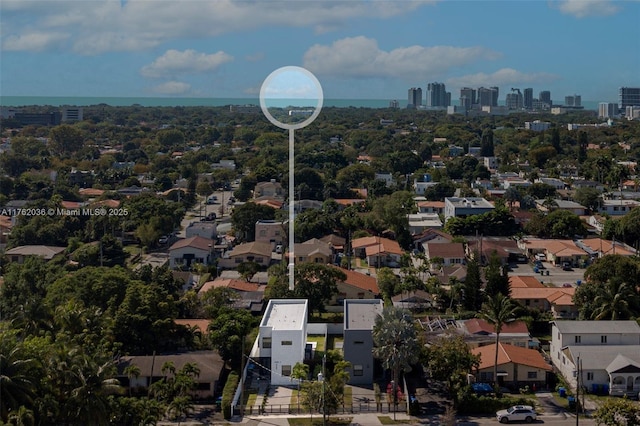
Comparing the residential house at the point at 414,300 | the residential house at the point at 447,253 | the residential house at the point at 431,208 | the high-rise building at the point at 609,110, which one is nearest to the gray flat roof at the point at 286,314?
the residential house at the point at 414,300

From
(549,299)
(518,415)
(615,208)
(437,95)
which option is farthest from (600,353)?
(437,95)

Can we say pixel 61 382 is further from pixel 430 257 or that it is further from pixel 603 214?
pixel 603 214

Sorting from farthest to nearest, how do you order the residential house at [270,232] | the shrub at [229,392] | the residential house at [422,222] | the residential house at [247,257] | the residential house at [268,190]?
the residential house at [268,190], the residential house at [422,222], the residential house at [270,232], the residential house at [247,257], the shrub at [229,392]

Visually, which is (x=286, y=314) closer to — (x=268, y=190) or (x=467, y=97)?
(x=268, y=190)

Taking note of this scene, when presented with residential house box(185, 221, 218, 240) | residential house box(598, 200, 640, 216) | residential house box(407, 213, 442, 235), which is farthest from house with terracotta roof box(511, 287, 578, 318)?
residential house box(598, 200, 640, 216)

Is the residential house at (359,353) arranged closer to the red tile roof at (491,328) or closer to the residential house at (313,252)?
→ the red tile roof at (491,328)

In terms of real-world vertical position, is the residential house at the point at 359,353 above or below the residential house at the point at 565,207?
below

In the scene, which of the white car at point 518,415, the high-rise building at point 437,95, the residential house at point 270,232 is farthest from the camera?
the high-rise building at point 437,95

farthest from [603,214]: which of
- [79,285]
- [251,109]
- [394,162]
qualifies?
[251,109]
